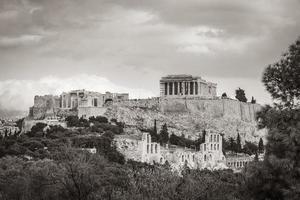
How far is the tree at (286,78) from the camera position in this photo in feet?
62.6

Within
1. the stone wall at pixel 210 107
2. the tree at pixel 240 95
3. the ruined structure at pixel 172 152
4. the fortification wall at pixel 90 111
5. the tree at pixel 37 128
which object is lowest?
the ruined structure at pixel 172 152

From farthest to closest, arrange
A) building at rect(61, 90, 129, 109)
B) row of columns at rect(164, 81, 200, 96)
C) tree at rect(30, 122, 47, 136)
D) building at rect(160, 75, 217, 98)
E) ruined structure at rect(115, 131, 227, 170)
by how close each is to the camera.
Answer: row of columns at rect(164, 81, 200, 96)
building at rect(160, 75, 217, 98)
building at rect(61, 90, 129, 109)
tree at rect(30, 122, 47, 136)
ruined structure at rect(115, 131, 227, 170)

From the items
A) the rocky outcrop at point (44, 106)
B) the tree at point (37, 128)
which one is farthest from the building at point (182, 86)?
the tree at point (37, 128)

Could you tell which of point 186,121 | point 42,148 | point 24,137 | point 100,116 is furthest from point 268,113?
point 186,121

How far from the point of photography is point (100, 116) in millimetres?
94312

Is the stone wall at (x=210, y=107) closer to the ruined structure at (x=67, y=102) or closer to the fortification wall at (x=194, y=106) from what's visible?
the fortification wall at (x=194, y=106)

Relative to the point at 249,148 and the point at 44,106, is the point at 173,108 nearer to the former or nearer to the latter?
the point at 249,148

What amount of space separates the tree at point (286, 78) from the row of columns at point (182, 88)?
9135cm

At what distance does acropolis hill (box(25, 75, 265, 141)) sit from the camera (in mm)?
99062

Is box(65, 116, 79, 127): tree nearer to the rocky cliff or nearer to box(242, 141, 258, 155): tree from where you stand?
the rocky cliff

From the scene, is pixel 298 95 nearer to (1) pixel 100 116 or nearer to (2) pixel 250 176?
(2) pixel 250 176

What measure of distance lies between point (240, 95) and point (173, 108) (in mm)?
17156

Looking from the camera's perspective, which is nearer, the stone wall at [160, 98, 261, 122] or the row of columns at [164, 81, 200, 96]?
the stone wall at [160, 98, 261, 122]

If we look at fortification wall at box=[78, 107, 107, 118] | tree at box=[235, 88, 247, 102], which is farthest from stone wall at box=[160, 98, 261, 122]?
fortification wall at box=[78, 107, 107, 118]
